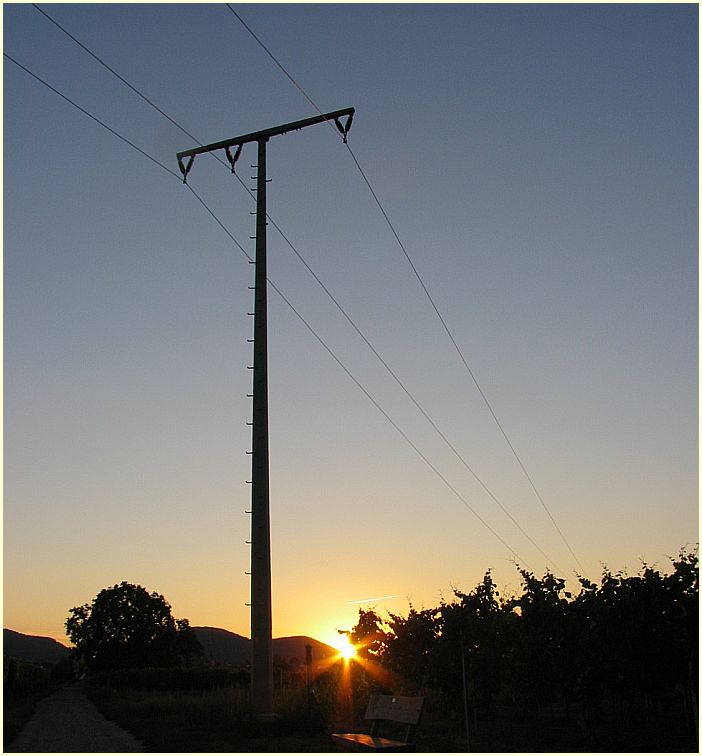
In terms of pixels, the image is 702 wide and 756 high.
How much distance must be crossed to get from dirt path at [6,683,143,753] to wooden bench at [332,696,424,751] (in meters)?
4.27

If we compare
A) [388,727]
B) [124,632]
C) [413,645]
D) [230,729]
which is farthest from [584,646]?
[124,632]

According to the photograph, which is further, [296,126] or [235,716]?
[296,126]

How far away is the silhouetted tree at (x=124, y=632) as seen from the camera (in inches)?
3376

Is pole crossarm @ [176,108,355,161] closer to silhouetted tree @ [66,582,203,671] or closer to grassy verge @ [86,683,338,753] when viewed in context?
grassy verge @ [86,683,338,753]

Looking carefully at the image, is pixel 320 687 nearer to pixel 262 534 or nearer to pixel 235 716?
pixel 235 716

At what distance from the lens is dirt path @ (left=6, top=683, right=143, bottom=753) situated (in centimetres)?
1662

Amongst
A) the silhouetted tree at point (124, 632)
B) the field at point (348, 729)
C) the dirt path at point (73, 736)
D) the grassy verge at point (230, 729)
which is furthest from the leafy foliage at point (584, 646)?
the silhouetted tree at point (124, 632)

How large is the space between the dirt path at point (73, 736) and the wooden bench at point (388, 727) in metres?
4.27

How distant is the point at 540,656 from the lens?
19.3 m

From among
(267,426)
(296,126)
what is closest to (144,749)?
(267,426)

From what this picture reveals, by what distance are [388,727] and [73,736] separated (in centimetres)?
822

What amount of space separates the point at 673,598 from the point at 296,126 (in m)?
14.1

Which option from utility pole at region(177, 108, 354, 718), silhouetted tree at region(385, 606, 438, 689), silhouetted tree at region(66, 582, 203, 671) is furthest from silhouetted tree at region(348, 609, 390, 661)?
silhouetted tree at region(66, 582, 203, 671)

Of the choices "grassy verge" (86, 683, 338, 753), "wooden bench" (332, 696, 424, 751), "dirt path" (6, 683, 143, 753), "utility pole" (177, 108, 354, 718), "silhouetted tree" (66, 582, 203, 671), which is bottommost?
"silhouetted tree" (66, 582, 203, 671)
